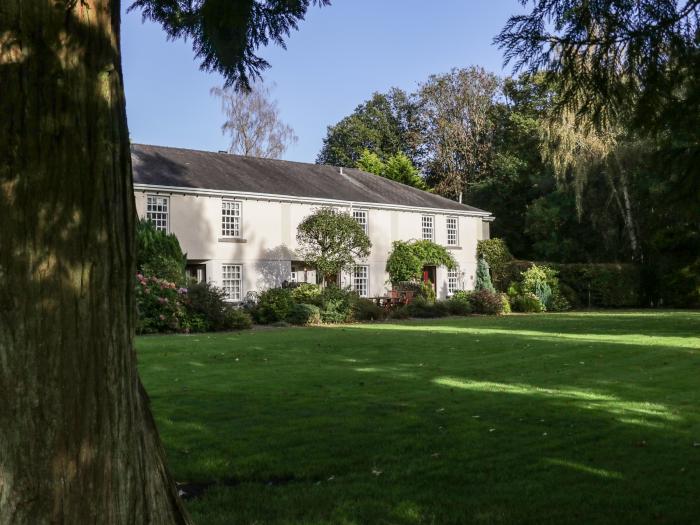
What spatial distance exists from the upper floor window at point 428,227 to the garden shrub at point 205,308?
51.8 feet

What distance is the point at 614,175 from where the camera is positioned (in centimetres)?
3559

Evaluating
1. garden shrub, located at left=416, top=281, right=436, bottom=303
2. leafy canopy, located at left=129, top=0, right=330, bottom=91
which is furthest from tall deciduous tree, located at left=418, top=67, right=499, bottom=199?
leafy canopy, located at left=129, top=0, right=330, bottom=91

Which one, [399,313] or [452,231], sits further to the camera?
[452,231]

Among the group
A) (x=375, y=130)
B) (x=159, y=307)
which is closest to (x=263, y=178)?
(x=159, y=307)

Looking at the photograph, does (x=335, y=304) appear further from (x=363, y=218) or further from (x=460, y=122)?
(x=460, y=122)

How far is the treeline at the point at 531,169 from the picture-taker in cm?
3334

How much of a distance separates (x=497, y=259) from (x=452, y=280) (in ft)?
8.75

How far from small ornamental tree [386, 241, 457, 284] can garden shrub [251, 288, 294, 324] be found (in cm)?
903

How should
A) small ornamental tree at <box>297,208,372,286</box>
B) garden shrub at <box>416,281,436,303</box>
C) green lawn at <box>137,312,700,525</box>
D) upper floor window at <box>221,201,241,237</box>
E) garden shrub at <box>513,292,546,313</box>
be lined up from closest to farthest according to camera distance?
green lawn at <box>137,312,700,525</box>
small ornamental tree at <box>297,208,372,286</box>
upper floor window at <box>221,201,241,237</box>
garden shrub at <box>416,281,436,303</box>
garden shrub at <box>513,292,546,313</box>

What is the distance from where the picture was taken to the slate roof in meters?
27.2

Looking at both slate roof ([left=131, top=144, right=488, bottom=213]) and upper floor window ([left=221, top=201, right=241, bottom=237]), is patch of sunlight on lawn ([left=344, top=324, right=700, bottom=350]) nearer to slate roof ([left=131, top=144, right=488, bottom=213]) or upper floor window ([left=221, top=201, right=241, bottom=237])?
upper floor window ([left=221, top=201, right=241, bottom=237])

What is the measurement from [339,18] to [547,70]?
2172 millimetres

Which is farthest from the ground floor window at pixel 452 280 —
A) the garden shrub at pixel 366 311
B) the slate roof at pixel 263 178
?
the garden shrub at pixel 366 311

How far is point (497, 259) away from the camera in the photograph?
3519 cm
